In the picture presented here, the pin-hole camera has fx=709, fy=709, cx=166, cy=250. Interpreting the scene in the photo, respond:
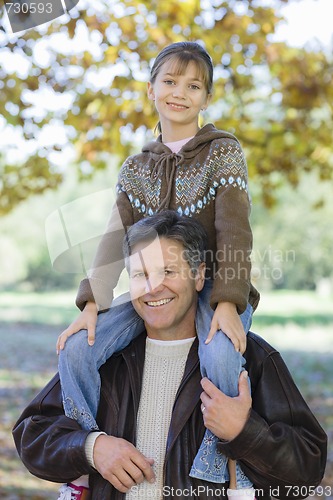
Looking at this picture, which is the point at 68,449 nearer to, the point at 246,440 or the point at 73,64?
the point at 246,440

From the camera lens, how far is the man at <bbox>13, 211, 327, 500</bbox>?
8.36 feet

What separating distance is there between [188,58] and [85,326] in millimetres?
1174

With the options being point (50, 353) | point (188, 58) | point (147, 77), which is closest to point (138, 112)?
point (147, 77)

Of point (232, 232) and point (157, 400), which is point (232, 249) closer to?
point (232, 232)

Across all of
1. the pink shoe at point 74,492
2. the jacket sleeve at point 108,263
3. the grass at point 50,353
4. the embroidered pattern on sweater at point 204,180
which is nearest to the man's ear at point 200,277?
the embroidered pattern on sweater at point 204,180

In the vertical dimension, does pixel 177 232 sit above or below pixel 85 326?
above

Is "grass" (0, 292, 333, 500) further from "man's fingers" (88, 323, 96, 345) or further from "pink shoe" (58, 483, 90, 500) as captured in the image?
"man's fingers" (88, 323, 96, 345)

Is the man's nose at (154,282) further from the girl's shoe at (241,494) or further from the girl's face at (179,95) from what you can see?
the girl's shoe at (241,494)

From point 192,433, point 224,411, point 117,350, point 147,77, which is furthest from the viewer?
point 147,77

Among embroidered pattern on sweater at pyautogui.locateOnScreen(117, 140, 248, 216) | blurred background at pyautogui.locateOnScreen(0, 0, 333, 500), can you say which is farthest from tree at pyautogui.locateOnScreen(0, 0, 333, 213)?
embroidered pattern on sweater at pyautogui.locateOnScreen(117, 140, 248, 216)

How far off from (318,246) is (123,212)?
1276 inches

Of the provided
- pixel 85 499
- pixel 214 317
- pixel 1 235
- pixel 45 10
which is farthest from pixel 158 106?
pixel 1 235

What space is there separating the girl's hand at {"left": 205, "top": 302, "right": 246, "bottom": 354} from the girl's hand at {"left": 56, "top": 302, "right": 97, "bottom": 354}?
46cm

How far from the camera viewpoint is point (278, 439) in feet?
8.30
